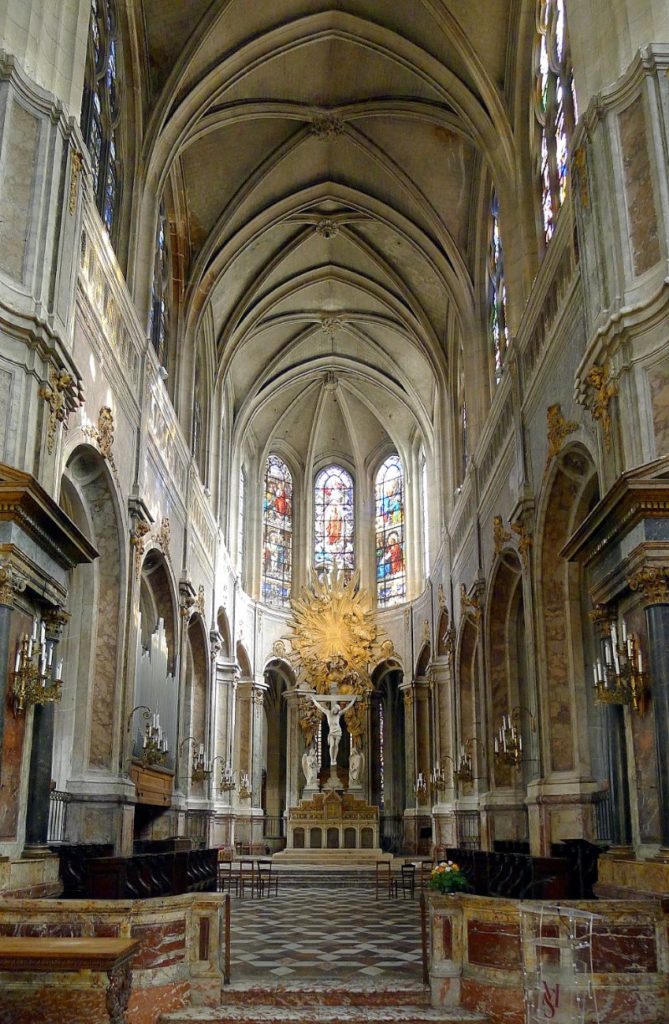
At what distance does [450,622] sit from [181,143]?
1243cm

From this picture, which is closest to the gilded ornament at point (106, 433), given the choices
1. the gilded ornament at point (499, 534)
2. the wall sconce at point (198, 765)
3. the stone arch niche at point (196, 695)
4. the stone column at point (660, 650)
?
the gilded ornament at point (499, 534)

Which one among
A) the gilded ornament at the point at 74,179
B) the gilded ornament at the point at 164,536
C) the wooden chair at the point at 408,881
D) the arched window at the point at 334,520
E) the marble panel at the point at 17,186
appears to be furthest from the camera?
the arched window at the point at 334,520

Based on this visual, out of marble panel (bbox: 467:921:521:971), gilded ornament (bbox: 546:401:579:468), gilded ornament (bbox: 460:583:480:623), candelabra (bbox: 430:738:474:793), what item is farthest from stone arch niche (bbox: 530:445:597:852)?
candelabra (bbox: 430:738:474:793)

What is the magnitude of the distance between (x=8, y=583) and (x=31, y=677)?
92cm

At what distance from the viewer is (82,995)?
6254 mm

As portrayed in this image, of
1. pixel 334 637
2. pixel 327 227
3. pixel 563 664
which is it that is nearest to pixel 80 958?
pixel 563 664

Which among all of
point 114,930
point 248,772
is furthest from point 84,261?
point 248,772

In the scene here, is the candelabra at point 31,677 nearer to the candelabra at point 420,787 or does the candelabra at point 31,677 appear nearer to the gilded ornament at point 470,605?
the gilded ornament at point 470,605

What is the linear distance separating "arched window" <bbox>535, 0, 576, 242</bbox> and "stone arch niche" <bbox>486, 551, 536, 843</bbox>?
593cm

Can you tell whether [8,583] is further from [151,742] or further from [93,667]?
[151,742]

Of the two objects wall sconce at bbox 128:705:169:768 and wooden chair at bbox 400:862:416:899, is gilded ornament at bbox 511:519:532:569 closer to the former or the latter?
wall sconce at bbox 128:705:169:768

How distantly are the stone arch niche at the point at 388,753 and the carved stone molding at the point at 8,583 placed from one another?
23581 mm

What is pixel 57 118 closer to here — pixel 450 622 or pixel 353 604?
pixel 450 622

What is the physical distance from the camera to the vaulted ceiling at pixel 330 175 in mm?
18141
